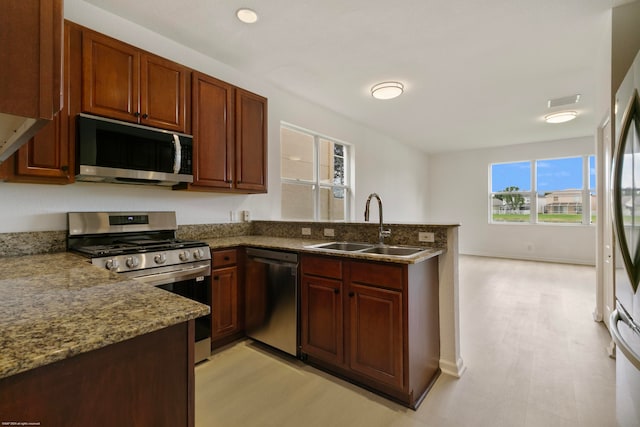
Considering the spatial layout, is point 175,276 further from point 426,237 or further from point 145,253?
point 426,237

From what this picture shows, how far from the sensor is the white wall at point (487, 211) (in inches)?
249

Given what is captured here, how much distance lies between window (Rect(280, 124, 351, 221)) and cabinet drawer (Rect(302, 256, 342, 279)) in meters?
1.79

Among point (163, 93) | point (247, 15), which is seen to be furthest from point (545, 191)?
point (163, 93)

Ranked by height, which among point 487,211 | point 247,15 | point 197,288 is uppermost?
point 247,15

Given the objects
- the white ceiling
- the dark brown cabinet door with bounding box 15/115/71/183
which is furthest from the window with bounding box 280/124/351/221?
the dark brown cabinet door with bounding box 15/115/71/183

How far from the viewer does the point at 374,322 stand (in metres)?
1.91

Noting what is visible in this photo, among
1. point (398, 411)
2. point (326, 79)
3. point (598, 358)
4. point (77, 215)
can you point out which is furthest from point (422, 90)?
point (77, 215)

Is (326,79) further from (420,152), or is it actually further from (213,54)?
(420,152)

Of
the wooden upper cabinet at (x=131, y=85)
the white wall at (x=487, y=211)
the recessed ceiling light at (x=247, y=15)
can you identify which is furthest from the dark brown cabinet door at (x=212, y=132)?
the white wall at (x=487, y=211)

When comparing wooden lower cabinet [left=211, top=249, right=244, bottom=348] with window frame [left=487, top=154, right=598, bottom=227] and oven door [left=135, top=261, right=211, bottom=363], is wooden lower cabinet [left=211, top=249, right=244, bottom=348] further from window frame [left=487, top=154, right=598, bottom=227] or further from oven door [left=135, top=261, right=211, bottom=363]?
window frame [left=487, top=154, right=598, bottom=227]

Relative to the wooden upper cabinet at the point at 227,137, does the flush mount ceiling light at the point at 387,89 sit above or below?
above

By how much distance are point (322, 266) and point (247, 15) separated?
6.86 feet

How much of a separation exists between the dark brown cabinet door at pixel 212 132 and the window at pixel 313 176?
3.84 feet

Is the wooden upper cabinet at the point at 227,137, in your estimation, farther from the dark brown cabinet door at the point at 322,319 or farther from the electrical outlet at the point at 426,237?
the electrical outlet at the point at 426,237
